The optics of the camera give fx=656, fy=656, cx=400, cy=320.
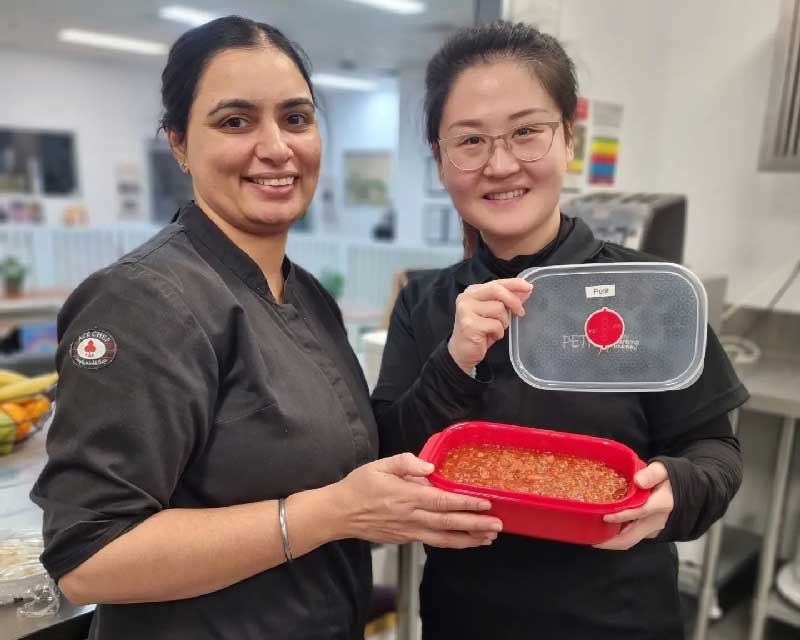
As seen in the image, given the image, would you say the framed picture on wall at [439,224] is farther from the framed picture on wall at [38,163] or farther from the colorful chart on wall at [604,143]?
the colorful chart on wall at [604,143]

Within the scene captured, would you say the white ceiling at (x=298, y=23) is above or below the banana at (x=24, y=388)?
above

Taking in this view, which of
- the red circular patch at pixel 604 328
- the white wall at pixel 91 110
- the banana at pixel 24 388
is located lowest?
the banana at pixel 24 388

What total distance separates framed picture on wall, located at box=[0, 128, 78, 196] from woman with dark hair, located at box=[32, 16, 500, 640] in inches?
334

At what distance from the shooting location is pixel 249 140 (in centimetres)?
96

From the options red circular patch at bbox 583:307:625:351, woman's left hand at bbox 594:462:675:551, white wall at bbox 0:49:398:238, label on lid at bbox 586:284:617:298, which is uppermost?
white wall at bbox 0:49:398:238

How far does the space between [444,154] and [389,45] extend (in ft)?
20.3

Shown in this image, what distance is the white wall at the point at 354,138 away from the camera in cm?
1052

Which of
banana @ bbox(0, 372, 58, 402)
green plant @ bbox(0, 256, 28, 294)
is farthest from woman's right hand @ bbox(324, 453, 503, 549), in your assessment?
green plant @ bbox(0, 256, 28, 294)

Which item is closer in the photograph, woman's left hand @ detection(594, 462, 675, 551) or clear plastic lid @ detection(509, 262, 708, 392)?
woman's left hand @ detection(594, 462, 675, 551)

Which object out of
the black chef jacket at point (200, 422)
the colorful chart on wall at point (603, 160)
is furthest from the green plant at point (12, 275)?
the black chef jacket at point (200, 422)

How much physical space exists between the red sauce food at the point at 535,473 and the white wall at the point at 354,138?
9751 mm

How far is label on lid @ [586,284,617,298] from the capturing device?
1.03m

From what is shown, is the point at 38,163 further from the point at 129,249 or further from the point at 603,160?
the point at 603,160

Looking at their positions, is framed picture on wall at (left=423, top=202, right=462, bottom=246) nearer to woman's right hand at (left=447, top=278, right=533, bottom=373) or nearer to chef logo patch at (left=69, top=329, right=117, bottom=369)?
woman's right hand at (left=447, top=278, right=533, bottom=373)
